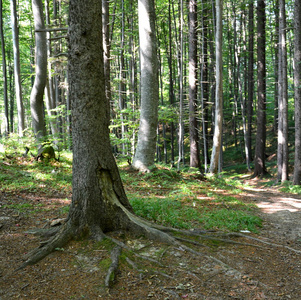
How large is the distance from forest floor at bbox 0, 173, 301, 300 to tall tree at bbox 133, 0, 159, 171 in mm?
4996

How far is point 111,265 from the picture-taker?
131 inches

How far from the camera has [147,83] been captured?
8.84 m

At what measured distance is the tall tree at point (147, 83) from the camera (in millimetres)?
8867

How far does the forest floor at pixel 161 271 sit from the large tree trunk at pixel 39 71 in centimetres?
702

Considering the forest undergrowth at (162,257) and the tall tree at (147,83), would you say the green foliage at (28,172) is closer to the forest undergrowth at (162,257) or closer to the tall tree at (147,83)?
the forest undergrowth at (162,257)

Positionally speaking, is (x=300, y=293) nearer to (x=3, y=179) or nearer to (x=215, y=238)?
(x=215, y=238)

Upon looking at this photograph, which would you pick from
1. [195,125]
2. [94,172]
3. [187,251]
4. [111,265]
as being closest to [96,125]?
[94,172]

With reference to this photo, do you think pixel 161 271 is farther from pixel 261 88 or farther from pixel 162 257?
pixel 261 88

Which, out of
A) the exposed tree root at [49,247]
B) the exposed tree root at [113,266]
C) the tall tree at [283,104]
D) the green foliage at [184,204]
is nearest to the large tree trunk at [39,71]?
the green foliage at [184,204]

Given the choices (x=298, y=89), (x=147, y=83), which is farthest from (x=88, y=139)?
(x=298, y=89)

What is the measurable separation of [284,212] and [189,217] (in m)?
2.64

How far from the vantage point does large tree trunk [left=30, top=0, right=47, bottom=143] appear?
10000 mm

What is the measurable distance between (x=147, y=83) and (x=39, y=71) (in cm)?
455

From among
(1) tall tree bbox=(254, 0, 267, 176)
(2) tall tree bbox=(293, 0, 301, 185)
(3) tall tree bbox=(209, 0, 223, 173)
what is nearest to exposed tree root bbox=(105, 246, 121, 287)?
(3) tall tree bbox=(209, 0, 223, 173)
